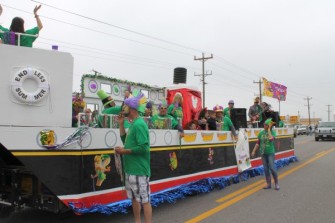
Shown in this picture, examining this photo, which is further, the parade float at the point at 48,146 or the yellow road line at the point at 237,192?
the yellow road line at the point at 237,192

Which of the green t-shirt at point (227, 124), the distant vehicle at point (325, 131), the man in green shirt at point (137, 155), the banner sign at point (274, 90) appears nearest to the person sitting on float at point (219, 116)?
the green t-shirt at point (227, 124)

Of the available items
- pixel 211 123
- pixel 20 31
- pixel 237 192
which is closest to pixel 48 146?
pixel 20 31

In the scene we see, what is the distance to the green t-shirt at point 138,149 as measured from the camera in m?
4.80

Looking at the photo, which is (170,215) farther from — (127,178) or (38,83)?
(38,83)

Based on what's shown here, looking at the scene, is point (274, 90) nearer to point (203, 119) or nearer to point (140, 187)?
point (203, 119)

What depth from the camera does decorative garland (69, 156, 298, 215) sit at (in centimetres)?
551

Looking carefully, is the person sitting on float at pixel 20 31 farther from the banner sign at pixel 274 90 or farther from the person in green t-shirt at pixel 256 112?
the banner sign at pixel 274 90

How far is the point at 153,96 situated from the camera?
32.8ft

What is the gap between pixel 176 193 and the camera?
24.3 feet

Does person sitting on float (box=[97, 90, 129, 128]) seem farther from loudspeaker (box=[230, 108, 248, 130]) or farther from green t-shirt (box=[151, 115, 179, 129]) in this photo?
loudspeaker (box=[230, 108, 248, 130])

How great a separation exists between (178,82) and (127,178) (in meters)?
6.72

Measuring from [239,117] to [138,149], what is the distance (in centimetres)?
707

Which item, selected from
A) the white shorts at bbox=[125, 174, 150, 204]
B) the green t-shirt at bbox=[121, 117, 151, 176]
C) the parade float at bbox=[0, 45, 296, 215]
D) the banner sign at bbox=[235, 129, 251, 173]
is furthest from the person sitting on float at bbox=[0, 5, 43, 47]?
the banner sign at bbox=[235, 129, 251, 173]

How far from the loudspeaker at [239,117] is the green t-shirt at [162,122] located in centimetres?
404
